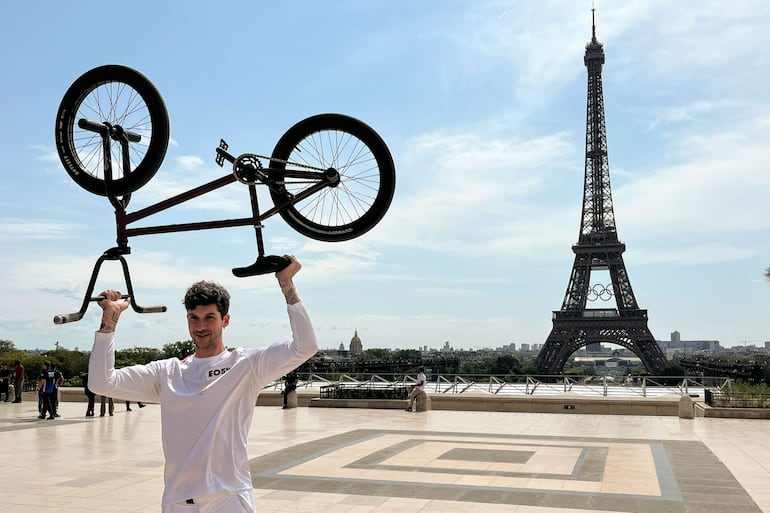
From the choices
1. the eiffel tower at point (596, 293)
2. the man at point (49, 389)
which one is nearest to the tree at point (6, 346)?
the eiffel tower at point (596, 293)

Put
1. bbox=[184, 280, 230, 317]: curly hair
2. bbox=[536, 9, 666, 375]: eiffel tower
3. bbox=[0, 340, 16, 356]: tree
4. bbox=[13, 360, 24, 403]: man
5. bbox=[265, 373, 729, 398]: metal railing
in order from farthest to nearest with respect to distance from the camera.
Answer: bbox=[0, 340, 16, 356]: tree → bbox=[536, 9, 666, 375]: eiffel tower → bbox=[265, 373, 729, 398]: metal railing → bbox=[13, 360, 24, 403]: man → bbox=[184, 280, 230, 317]: curly hair

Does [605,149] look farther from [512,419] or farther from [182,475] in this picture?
[182,475]

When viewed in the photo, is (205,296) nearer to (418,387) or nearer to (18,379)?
(418,387)

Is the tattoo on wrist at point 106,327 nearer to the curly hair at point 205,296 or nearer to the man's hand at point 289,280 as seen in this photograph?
the curly hair at point 205,296

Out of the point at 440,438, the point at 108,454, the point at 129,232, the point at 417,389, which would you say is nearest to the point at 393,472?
the point at 440,438

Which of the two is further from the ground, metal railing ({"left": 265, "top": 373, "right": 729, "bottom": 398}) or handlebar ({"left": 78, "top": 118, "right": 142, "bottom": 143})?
handlebar ({"left": 78, "top": 118, "right": 142, "bottom": 143})

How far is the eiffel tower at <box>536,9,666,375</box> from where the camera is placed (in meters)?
57.5

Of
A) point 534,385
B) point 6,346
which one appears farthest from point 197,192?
point 6,346

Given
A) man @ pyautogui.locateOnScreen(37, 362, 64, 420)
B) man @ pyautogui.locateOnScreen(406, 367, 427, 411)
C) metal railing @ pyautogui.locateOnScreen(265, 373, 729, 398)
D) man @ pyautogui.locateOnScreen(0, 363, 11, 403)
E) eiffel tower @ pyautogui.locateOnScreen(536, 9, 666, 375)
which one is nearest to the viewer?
man @ pyautogui.locateOnScreen(37, 362, 64, 420)

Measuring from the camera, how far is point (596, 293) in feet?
203

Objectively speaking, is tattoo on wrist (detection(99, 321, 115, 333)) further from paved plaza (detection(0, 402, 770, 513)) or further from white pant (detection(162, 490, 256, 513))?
paved plaza (detection(0, 402, 770, 513))

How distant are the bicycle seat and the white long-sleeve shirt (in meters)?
0.24

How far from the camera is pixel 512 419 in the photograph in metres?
20.1

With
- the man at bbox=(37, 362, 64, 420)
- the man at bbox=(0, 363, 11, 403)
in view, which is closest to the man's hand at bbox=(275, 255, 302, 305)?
the man at bbox=(37, 362, 64, 420)
